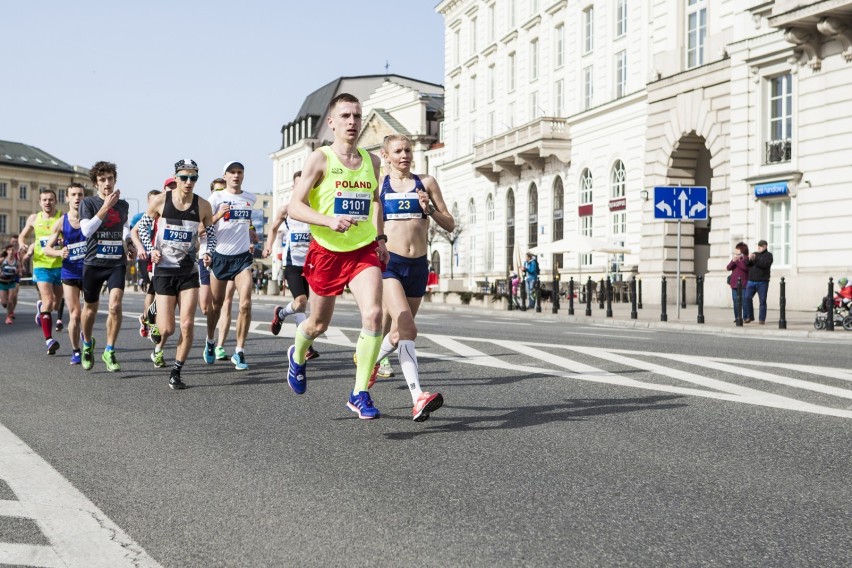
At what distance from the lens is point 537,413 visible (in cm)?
710

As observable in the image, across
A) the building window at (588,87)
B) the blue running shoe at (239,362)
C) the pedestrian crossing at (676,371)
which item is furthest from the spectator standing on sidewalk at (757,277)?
the building window at (588,87)

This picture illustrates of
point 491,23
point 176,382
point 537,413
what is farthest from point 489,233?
point 537,413

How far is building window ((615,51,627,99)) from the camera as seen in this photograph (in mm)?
39094

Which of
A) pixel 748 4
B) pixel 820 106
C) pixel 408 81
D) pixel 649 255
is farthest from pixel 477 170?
pixel 408 81

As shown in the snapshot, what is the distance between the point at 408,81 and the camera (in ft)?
291

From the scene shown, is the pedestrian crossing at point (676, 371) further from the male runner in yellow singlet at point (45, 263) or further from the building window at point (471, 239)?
the building window at point (471, 239)

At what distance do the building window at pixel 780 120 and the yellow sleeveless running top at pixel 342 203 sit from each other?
22.8m

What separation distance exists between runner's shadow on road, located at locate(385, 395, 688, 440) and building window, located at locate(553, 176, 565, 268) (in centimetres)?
3682

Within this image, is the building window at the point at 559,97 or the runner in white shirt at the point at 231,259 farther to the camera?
the building window at the point at 559,97

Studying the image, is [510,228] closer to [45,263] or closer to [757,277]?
[757,277]

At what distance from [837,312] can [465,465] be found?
15.9 m

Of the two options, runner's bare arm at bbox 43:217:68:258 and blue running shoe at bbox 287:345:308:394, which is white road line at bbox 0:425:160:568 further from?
runner's bare arm at bbox 43:217:68:258

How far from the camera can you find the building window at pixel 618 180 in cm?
3891

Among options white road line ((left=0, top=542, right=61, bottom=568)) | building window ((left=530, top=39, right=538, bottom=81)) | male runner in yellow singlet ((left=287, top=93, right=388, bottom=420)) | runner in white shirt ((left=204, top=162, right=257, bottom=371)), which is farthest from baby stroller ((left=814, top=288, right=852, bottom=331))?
building window ((left=530, top=39, right=538, bottom=81))
